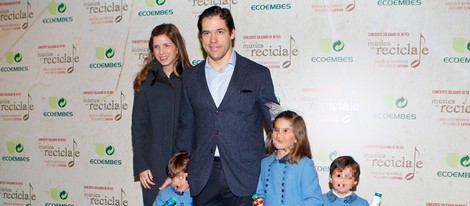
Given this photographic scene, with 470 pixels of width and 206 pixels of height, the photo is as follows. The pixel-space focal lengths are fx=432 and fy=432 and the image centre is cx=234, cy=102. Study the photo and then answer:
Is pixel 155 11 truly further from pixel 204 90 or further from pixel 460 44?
pixel 460 44

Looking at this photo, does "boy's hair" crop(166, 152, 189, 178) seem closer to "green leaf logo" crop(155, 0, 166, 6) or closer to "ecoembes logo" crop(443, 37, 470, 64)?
"green leaf logo" crop(155, 0, 166, 6)

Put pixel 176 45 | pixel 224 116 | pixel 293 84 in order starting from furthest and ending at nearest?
pixel 293 84 → pixel 176 45 → pixel 224 116

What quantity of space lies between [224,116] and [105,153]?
6.07 feet

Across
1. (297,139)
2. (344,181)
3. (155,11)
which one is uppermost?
(155,11)

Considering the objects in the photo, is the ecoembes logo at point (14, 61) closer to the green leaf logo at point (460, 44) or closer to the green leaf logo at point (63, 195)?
the green leaf logo at point (63, 195)

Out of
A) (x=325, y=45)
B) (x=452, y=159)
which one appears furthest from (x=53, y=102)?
(x=452, y=159)

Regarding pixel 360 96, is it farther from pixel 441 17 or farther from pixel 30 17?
pixel 30 17

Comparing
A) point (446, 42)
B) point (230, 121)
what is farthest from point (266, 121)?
point (446, 42)

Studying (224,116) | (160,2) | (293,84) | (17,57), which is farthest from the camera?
(17,57)

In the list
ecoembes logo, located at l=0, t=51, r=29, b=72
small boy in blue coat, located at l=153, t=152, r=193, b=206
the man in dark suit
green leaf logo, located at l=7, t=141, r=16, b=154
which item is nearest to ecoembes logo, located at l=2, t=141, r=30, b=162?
green leaf logo, located at l=7, t=141, r=16, b=154

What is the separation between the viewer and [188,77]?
225 centimetres

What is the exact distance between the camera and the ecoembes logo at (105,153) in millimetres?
3582

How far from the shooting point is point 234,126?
2.11 m

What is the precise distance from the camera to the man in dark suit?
2102 millimetres
